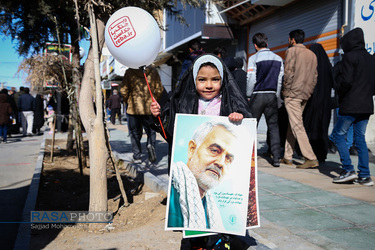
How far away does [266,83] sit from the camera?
6.15m

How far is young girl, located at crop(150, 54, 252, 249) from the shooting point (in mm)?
2705

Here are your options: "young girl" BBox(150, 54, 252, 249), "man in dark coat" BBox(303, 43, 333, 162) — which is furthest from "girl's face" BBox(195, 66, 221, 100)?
"man in dark coat" BBox(303, 43, 333, 162)

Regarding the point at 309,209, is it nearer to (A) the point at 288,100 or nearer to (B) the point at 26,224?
(A) the point at 288,100

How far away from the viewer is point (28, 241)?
323 centimetres

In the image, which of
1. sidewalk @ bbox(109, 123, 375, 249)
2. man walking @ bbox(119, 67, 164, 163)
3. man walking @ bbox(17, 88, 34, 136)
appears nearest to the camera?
sidewalk @ bbox(109, 123, 375, 249)

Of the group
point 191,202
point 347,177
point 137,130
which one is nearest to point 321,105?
point 347,177

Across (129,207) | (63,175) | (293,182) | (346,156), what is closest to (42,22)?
(63,175)

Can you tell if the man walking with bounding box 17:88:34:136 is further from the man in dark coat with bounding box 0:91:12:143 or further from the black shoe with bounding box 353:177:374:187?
the black shoe with bounding box 353:177:374:187

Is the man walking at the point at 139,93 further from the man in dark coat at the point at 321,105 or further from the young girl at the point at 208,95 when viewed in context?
the young girl at the point at 208,95

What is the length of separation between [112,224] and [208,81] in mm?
2077

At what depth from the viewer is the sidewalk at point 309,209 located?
116 inches

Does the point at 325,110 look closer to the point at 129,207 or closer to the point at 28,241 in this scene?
the point at 129,207

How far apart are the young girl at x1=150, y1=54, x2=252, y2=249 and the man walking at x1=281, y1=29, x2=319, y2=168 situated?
3569 mm

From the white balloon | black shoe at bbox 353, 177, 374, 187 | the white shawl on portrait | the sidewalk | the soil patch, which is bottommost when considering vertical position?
the soil patch
